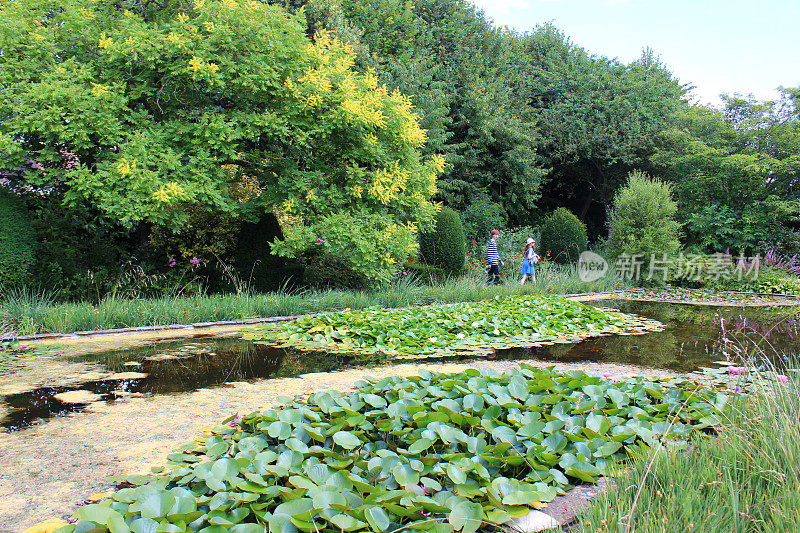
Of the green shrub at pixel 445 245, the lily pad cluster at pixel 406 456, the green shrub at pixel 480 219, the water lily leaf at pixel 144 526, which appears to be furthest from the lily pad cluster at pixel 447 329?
the green shrub at pixel 480 219

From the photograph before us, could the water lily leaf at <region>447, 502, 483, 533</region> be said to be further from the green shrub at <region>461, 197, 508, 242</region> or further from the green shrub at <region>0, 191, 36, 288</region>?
the green shrub at <region>461, 197, 508, 242</region>

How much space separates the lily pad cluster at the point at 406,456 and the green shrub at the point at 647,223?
10.6m

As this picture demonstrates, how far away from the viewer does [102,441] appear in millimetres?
2918

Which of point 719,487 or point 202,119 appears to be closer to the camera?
point 719,487

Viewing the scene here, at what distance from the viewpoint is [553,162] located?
20406mm

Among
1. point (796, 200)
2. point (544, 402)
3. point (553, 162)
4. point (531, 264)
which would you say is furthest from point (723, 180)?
point (544, 402)

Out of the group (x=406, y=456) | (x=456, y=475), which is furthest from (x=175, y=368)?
(x=456, y=475)

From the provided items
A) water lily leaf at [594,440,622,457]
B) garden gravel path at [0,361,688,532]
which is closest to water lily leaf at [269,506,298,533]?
garden gravel path at [0,361,688,532]

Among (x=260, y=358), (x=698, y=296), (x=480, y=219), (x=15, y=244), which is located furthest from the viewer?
(x=480, y=219)

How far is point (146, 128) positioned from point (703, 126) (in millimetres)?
16772

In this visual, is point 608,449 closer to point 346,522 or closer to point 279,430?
point 346,522

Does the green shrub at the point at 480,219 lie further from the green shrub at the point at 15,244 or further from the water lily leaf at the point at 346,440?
the water lily leaf at the point at 346,440

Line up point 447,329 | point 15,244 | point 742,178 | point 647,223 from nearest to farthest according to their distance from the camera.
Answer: point 447,329
point 15,244
point 647,223
point 742,178

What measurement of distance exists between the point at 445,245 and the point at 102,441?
9.50m
